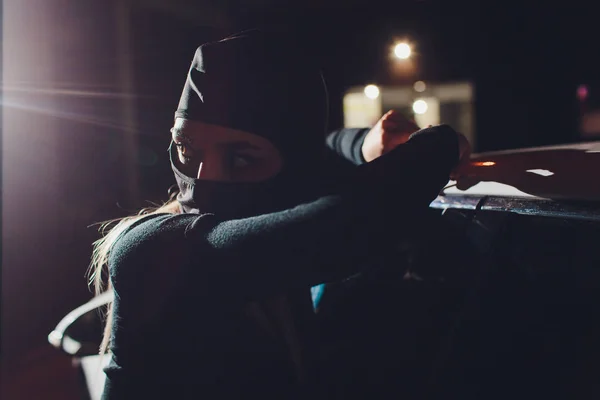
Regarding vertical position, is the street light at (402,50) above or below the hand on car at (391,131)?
above

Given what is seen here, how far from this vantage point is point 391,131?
117 centimetres

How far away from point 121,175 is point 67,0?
142 cm

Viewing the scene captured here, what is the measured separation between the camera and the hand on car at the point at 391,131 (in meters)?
1.13

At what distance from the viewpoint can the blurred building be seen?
6.83 meters

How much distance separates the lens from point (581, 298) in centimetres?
92

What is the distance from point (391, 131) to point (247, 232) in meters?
0.58

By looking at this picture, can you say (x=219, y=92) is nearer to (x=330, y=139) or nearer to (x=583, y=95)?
(x=330, y=139)

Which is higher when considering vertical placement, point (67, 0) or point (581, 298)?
point (67, 0)

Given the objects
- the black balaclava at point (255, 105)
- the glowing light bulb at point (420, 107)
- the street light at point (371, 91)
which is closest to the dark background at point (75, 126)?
the street light at point (371, 91)

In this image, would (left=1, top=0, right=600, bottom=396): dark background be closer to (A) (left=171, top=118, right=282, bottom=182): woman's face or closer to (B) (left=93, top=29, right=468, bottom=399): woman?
(B) (left=93, top=29, right=468, bottom=399): woman

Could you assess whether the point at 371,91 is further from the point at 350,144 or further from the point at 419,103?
the point at 350,144

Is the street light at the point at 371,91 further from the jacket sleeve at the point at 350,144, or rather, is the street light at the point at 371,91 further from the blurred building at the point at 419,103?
the jacket sleeve at the point at 350,144

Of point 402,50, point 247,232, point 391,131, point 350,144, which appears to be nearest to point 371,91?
point 402,50

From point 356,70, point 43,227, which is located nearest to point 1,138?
point 43,227
